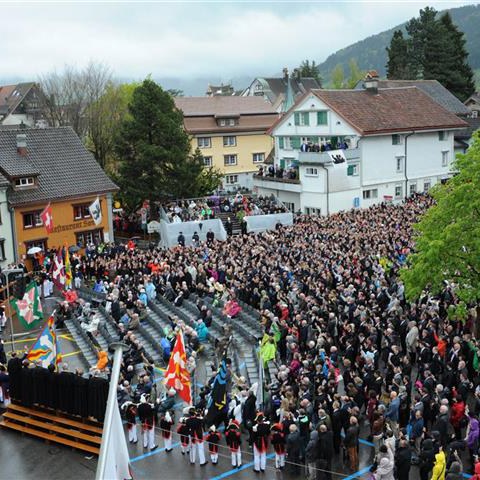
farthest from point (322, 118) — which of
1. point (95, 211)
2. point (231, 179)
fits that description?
point (95, 211)

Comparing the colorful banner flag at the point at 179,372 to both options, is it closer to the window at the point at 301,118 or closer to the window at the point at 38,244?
the window at the point at 38,244

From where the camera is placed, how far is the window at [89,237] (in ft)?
136

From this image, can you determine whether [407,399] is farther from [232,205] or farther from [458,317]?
[232,205]

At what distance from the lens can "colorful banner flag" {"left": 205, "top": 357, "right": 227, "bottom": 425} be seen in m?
16.8

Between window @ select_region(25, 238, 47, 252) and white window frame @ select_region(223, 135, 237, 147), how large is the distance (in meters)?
29.3

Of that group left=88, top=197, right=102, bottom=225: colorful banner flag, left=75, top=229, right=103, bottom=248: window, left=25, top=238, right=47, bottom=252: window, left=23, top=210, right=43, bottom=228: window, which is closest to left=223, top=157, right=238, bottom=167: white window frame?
left=75, top=229, right=103, bottom=248: window

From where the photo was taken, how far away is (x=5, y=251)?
37.4 m

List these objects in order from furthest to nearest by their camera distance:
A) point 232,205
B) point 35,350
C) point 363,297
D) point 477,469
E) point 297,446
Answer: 1. point 232,205
2. point 363,297
3. point 35,350
4. point 297,446
5. point 477,469

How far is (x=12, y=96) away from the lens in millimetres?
90750

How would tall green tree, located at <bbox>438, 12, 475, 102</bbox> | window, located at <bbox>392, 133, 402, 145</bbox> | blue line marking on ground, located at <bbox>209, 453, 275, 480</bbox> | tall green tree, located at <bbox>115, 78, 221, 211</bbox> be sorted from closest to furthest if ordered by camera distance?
blue line marking on ground, located at <bbox>209, 453, 275, 480</bbox> → tall green tree, located at <bbox>115, 78, 221, 211</bbox> → window, located at <bbox>392, 133, 402, 145</bbox> → tall green tree, located at <bbox>438, 12, 475, 102</bbox>

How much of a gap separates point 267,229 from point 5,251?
53.4 feet

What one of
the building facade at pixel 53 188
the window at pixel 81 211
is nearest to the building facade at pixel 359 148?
the building facade at pixel 53 188

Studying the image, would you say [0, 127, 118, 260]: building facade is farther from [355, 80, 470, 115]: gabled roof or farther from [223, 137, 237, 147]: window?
[355, 80, 470, 115]: gabled roof

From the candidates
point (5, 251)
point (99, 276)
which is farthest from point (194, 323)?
point (5, 251)
